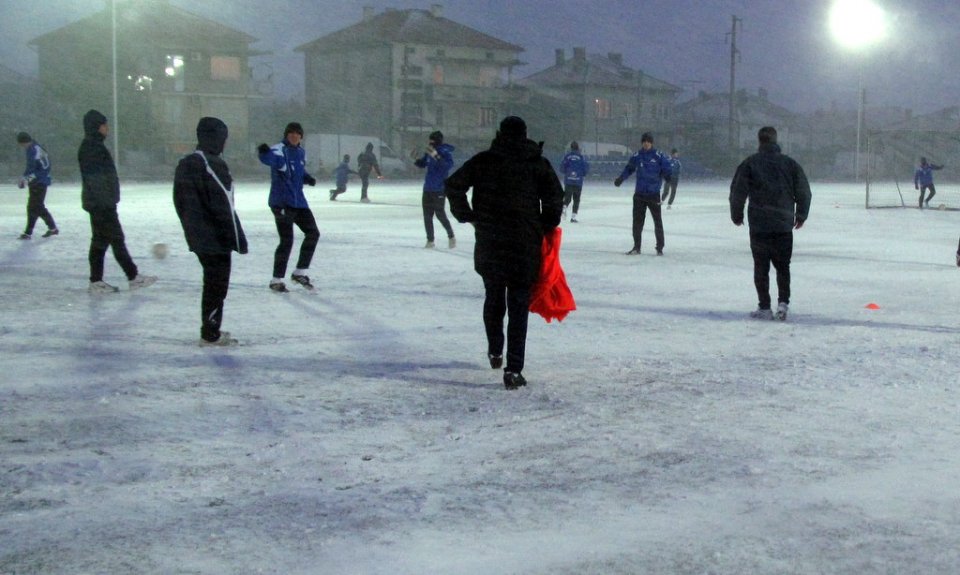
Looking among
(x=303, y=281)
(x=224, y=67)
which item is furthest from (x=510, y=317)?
(x=224, y=67)

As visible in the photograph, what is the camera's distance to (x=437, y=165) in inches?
613

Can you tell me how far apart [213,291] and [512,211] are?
8.26 ft

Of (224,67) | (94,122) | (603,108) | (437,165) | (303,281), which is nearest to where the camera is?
(94,122)

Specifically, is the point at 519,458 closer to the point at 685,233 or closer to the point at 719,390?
the point at 719,390

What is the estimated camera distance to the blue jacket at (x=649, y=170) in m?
15.7

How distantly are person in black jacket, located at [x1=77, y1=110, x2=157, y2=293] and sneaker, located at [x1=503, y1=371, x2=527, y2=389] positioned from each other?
5629 mm

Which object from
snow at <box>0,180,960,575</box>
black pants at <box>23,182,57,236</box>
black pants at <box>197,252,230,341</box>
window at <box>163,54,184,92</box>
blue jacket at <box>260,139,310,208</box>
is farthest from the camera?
window at <box>163,54,184,92</box>

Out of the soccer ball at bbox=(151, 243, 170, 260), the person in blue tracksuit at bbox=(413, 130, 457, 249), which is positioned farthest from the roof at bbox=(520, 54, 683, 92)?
the soccer ball at bbox=(151, 243, 170, 260)

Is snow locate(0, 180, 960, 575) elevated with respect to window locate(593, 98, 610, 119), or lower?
lower

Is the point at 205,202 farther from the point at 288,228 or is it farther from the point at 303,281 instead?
the point at 303,281

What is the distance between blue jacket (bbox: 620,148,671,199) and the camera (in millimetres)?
15734

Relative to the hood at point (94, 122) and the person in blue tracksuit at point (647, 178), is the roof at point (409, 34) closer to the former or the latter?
the person in blue tracksuit at point (647, 178)

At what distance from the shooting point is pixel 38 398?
6.68m

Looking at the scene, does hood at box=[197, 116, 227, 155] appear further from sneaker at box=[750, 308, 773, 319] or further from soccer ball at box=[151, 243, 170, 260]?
soccer ball at box=[151, 243, 170, 260]
